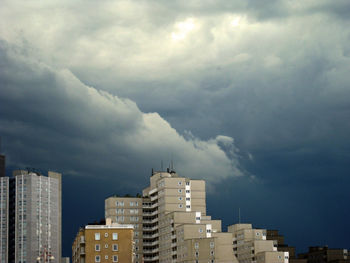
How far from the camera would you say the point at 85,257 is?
575ft

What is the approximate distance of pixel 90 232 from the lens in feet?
576

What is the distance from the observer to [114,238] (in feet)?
575

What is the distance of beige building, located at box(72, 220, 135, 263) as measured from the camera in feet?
569

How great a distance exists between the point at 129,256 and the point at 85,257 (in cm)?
1109

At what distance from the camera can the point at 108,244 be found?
175 m

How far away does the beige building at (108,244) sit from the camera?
569ft

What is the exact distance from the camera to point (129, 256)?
570ft

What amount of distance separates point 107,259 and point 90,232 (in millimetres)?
8135

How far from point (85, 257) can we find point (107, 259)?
6155mm

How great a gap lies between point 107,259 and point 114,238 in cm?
561

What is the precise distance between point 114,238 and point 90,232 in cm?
615

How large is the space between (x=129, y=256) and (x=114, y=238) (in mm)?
5895
